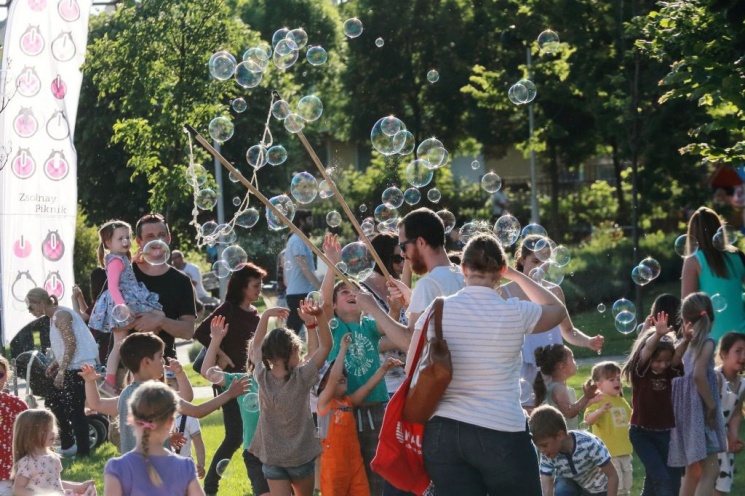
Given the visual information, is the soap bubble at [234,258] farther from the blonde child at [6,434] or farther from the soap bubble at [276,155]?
the blonde child at [6,434]

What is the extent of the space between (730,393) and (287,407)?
3.03 m

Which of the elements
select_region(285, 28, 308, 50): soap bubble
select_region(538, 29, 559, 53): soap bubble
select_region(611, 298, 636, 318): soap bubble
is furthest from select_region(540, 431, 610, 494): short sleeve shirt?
select_region(538, 29, 559, 53): soap bubble

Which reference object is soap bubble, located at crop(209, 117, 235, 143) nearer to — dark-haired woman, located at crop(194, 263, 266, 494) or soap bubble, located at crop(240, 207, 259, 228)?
A: soap bubble, located at crop(240, 207, 259, 228)

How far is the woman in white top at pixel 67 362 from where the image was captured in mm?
10750

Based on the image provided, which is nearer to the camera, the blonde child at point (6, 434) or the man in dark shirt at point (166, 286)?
the blonde child at point (6, 434)

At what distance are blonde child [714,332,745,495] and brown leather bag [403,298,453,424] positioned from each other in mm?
3344

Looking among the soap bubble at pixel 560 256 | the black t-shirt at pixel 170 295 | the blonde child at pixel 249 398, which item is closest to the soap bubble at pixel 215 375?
the blonde child at pixel 249 398

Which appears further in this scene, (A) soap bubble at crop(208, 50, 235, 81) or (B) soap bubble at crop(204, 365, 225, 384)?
(A) soap bubble at crop(208, 50, 235, 81)

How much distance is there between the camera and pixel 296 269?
1203cm

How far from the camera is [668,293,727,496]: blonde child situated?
7426mm

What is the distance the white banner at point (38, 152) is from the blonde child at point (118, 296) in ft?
13.8

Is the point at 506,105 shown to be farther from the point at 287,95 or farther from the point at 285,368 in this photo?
the point at 285,368

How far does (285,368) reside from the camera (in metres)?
6.91

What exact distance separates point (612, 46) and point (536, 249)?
39.0 feet
